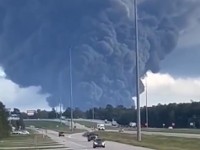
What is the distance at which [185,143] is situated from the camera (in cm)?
6950

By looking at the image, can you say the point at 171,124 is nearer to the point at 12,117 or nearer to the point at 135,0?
the point at 12,117

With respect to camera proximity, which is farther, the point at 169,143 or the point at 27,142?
the point at 27,142

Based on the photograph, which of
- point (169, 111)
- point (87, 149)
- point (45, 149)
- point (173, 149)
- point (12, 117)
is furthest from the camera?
point (169, 111)

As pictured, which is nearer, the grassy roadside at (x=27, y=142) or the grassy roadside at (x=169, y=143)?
the grassy roadside at (x=169, y=143)

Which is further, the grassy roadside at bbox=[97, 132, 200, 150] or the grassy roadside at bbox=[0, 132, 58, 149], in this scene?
the grassy roadside at bbox=[0, 132, 58, 149]

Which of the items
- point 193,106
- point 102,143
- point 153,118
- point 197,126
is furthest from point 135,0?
point 153,118

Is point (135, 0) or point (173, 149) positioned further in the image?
point (135, 0)

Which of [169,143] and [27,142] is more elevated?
[169,143]

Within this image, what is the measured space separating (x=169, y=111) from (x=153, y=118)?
17.5 metres

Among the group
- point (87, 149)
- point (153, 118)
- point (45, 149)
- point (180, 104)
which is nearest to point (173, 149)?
point (87, 149)

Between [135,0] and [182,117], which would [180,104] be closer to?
[182,117]

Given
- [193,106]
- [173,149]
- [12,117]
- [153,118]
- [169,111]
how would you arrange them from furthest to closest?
[153,118], [169,111], [193,106], [12,117], [173,149]

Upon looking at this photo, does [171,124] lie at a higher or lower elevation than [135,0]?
lower

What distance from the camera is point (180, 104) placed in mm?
182750
